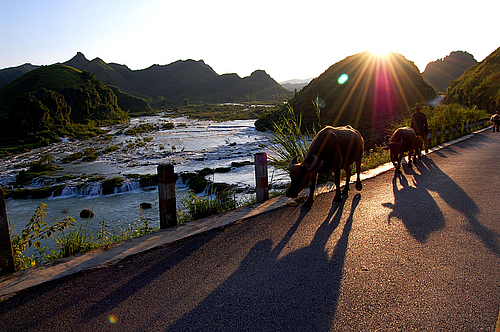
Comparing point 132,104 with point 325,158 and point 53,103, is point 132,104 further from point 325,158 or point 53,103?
point 325,158

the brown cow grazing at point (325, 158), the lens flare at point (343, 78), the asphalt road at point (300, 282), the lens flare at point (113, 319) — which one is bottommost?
the asphalt road at point (300, 282)

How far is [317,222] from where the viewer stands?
517cm

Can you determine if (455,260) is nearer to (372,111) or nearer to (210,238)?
(210,238)

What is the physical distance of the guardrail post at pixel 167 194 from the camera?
5035 mm

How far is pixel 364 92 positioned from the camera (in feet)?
183

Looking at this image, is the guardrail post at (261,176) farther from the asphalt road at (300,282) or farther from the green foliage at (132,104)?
the green foliage at (132,104)

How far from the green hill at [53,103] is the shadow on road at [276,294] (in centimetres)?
5733

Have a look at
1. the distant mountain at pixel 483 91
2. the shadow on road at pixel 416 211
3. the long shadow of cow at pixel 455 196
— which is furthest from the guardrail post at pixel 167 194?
the distant mountain at pixel 483 91

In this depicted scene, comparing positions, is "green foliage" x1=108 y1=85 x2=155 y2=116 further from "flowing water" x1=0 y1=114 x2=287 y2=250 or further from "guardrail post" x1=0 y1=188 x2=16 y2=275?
"guardrail post" x1=0 y1=188 x2=16 y2=275

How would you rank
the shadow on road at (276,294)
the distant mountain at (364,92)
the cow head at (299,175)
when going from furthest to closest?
the distant mountain at (364,92), the cow head at (299,175), the shadow on road at (276,294)

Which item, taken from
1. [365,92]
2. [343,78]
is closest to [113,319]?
[365,92]

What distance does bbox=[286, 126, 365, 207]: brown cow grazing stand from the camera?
526cm

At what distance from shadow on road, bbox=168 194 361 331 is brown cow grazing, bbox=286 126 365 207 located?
1286mm

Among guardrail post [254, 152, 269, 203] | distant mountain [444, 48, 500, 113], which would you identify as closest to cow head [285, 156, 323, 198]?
guardrail post [254, 152, 269, 203]
